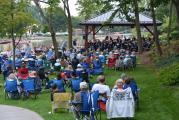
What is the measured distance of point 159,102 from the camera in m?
19.0

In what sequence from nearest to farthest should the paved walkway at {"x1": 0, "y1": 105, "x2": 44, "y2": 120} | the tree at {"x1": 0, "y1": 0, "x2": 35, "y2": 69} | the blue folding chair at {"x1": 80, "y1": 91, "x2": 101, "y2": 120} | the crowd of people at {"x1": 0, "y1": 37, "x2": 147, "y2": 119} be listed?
the blue folding chair at {"x1": 80, "y1": 91, "x2": 101, "y2": 120} < the crowd of people at {"x1": 0, "y1": 37, "x2": 147, "y2": 119} < the paved walkway at {"x1": 0, "y1": 105, "x2": 44, "y2": 120} < the tree at {"x1": 0, "y1": 0, "x2": 35, "y2": 69}

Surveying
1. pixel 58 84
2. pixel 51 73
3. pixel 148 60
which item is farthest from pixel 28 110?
pixel 148 60

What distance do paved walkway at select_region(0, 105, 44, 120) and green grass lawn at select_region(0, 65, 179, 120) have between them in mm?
310

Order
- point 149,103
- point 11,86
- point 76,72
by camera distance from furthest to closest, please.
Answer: point 76,72 < point 11,86 < point 149,103

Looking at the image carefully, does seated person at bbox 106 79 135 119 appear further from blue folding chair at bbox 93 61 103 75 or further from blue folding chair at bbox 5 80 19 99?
blue folding chair at bbox 93 61 103 75

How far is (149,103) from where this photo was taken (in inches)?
738

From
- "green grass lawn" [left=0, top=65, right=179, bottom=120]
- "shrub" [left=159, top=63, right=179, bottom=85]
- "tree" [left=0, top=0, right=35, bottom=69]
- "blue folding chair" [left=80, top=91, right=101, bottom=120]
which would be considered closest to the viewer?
"blue folding chair" [left=80, top=91, right=101, bottom=120]

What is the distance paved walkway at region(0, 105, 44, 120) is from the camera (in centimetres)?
1655

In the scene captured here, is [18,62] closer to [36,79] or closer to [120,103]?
[36,79]

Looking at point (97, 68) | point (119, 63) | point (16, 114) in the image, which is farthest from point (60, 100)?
point (119, 63)

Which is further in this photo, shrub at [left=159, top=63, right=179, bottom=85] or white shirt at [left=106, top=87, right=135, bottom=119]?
shrub at [left=159, top=63, right=179, bottom=85]

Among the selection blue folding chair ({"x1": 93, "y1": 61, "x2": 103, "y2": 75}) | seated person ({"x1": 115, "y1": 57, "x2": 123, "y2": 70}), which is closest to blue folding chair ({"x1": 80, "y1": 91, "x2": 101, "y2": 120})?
blue folding chair ({"x1": 93, "y1": 61, "x2": 103, "y2": 75})

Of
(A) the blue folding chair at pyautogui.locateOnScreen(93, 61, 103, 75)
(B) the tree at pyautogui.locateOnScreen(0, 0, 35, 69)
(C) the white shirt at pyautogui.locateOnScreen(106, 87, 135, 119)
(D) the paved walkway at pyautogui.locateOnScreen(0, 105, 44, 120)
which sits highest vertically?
(B) the tree at pyautogui.locateOnScreen(0, 0, 35, 69)

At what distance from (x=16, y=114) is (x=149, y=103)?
16.4 ft
